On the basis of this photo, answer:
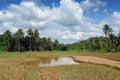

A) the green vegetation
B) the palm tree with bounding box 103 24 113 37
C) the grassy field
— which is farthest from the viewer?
the palm tree with bounding box 103 24 113 37

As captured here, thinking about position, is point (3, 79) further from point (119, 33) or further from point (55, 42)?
point (55, 42)

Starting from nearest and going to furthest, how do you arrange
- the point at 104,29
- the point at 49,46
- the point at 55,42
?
the point at 104,29 → the point at 49,46 → the point at 55,42

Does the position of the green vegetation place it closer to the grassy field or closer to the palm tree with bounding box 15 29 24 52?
the grassy field

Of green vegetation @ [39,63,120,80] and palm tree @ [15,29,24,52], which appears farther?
palm tree @ [15,29,24,52]

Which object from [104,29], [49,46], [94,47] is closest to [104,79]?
[104,29]

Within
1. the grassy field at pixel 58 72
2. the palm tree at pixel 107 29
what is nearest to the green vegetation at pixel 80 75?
the grassy field at pixel 58 72

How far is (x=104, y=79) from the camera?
1202 centimetres

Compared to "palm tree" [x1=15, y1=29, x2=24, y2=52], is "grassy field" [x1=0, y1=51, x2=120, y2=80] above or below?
below

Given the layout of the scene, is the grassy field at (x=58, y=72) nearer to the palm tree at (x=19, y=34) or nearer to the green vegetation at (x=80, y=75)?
the green vegetation at (x=80, y=75)

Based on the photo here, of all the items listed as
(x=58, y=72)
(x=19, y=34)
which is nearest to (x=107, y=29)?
(x=19, y=34)

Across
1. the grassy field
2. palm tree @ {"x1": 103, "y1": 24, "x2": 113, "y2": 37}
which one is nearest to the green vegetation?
the grassy field

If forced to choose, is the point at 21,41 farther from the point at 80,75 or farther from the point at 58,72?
the point at 80,75

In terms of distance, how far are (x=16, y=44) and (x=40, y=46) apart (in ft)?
52.0

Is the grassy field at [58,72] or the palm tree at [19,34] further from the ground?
the palm tree at [19,34]
